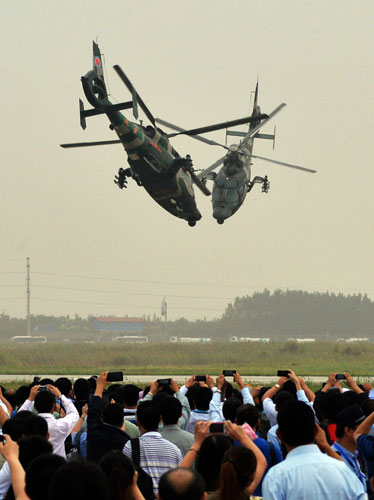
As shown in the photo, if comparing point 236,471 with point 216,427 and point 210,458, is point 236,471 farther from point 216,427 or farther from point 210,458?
point 216,427

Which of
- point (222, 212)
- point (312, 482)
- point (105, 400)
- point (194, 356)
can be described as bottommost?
point (194, 356)

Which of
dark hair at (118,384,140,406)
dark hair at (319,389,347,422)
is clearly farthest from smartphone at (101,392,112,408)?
dark hair at (319,389,347,422)

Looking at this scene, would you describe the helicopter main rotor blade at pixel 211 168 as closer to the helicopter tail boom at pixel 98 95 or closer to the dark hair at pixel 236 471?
the helicopter tail boom at pixel 98 95

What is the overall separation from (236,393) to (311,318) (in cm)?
14735

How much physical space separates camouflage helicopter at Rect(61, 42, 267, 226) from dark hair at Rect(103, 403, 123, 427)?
913 inches

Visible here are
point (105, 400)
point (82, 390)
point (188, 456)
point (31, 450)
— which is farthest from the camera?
point (82, 390)

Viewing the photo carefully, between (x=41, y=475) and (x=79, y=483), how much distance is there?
84 cm

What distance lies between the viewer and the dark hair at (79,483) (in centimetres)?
374

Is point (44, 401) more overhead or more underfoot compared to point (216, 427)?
more underfoot

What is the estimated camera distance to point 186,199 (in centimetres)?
3762

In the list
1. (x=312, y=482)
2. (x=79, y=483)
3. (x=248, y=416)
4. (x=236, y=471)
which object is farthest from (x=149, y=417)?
(x=79, y=483)

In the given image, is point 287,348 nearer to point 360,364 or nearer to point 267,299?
point 360,364

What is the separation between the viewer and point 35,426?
23.4ft

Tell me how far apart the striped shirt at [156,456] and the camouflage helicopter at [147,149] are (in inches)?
942
